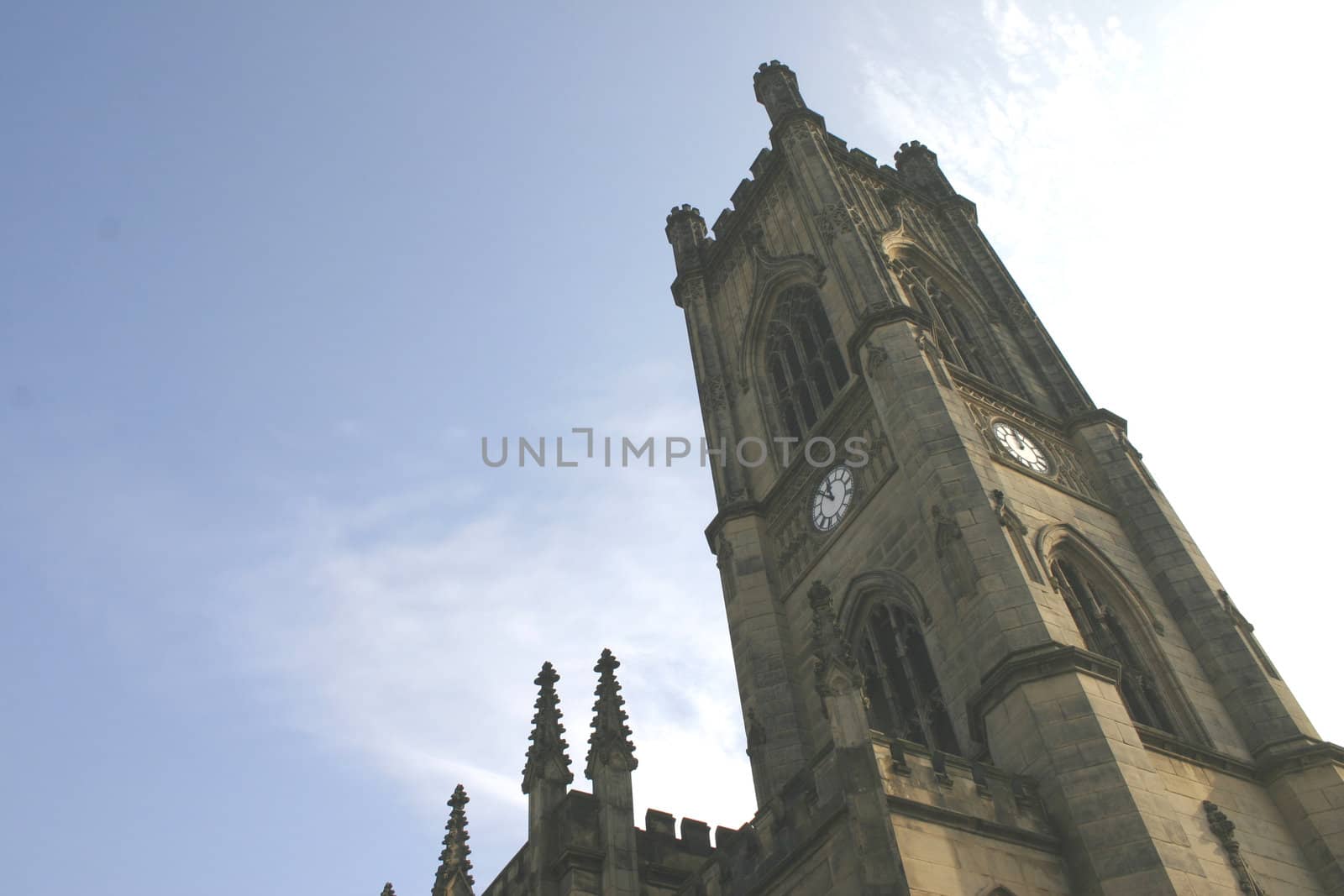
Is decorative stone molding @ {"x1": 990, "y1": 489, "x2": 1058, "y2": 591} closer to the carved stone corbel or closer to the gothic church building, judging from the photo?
the gothic church building

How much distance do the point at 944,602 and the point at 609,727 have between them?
558cm

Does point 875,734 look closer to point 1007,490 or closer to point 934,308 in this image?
point 1007,490

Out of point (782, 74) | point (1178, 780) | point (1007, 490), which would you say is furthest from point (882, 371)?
point (782, 74)

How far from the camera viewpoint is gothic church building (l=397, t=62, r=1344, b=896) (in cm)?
1359

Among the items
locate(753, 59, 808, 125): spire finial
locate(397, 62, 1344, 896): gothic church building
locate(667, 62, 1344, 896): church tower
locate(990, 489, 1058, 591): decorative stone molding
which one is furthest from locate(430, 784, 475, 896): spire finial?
locate(753, 59, 808, 125): spire finial

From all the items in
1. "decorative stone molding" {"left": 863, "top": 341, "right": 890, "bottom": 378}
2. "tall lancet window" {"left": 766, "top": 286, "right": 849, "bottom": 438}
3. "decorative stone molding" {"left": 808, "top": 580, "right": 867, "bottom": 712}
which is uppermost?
"tall lancet window" {"left": 766, "top": 286, "right": 849, "bottom": 438}

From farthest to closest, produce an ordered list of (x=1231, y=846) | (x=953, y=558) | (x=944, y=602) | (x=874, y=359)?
1. (x=874, y=359)
2. (x=944, y=602)
3. (x=953, y=558)
4. (x=1231, y=846)

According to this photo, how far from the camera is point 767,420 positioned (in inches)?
1095

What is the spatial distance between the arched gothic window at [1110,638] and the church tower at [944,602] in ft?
0.18

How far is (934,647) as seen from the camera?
60.8 feet

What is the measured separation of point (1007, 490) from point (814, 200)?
10.4 metres

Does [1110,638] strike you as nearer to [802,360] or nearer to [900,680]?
[900,680]

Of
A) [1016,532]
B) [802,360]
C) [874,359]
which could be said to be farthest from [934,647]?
[802,360]

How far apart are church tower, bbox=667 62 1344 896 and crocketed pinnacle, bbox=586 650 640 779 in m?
2.25
